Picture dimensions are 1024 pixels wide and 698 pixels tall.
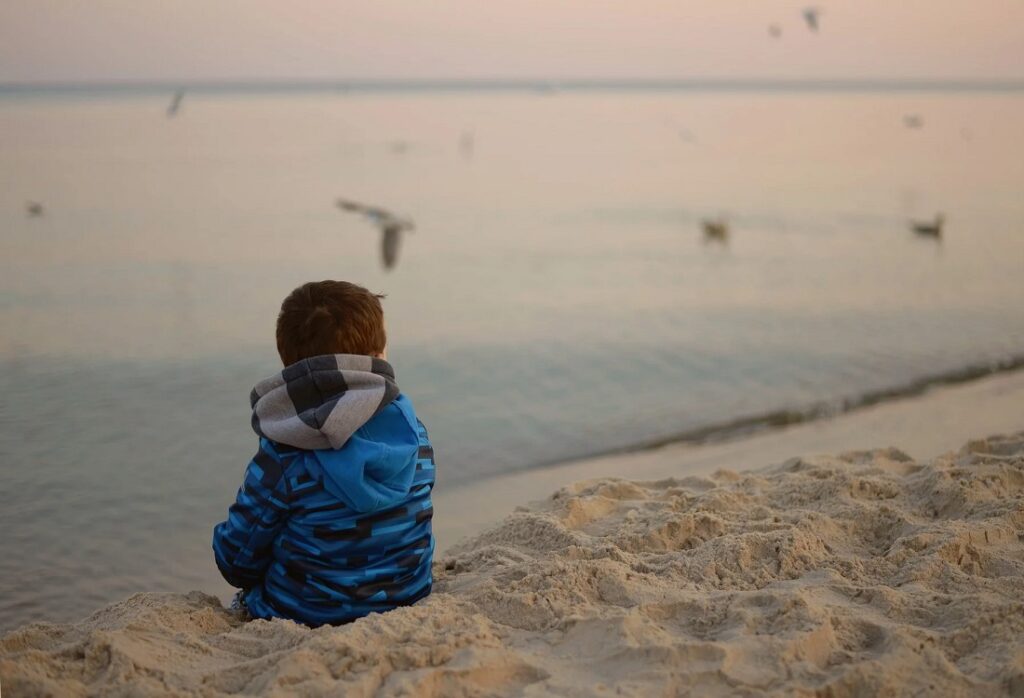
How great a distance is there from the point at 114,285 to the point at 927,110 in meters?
53.3

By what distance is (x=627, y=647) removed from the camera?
104 inches

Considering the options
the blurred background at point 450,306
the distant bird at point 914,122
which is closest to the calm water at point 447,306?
the blurred background at point 450,306

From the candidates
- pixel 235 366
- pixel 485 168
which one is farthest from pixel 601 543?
pixel 485 168

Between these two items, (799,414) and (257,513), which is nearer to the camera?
(257,513)

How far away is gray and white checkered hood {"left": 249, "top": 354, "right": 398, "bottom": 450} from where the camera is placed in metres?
2.77

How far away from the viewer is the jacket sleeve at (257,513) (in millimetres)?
2838

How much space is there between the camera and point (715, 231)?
1480cm

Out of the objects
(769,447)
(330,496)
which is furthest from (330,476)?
(769,447)

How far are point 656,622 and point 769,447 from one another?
3743 millimetres

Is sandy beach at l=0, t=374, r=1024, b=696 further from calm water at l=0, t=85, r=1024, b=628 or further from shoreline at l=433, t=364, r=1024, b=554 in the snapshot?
calm water at l=0, t=85, r=1024, b=628

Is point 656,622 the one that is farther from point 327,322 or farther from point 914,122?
point 914,122

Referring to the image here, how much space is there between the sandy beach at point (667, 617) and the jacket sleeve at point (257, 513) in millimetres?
212

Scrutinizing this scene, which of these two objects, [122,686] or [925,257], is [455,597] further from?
[925,257]

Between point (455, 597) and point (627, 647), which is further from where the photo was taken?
point (455, 597)
